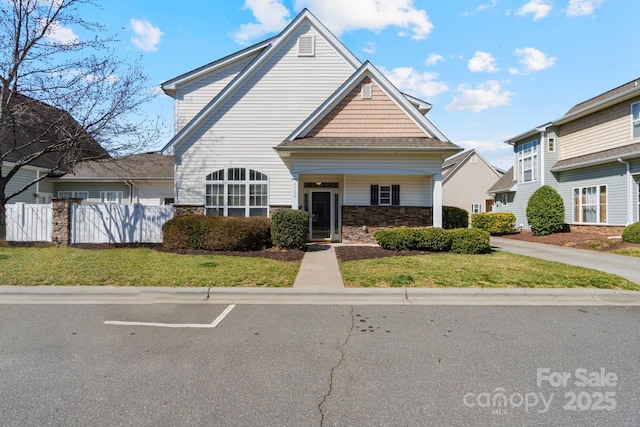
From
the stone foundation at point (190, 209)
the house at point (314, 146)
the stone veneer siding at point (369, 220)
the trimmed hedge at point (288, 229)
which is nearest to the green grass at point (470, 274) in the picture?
the trimmed hedge at point (288, 229)

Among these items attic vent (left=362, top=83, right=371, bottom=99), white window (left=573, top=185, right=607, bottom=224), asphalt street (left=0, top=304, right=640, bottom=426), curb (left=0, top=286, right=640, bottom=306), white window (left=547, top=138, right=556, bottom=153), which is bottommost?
asphalt street (left=0, top=304, right=640, bottom=426)

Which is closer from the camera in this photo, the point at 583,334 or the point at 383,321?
the point at 583,334

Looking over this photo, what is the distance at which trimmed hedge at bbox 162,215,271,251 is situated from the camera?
38.7 feet

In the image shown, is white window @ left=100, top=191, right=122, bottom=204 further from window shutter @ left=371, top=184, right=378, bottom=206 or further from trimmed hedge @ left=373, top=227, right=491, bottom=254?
trimmed hedge @ left=373, top=227, right=491, bottom=254

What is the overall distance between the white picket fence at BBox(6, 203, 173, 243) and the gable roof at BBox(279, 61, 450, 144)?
6463 millimetres

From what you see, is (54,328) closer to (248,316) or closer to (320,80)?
(248,316)

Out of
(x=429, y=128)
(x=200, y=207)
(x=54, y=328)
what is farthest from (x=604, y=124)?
(x=54, y=328)

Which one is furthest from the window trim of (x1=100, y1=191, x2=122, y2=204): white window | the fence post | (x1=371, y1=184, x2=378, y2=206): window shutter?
(x1=100, y1=191, x2=122, y2=204): white window

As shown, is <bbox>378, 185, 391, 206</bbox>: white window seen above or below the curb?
above

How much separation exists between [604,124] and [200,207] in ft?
68.6

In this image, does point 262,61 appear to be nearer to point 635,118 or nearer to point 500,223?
point 500,223

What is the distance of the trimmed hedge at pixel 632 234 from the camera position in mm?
14391

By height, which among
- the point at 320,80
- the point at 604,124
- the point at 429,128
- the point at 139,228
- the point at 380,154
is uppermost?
the point at 320,80

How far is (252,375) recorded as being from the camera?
3678 millimetres
